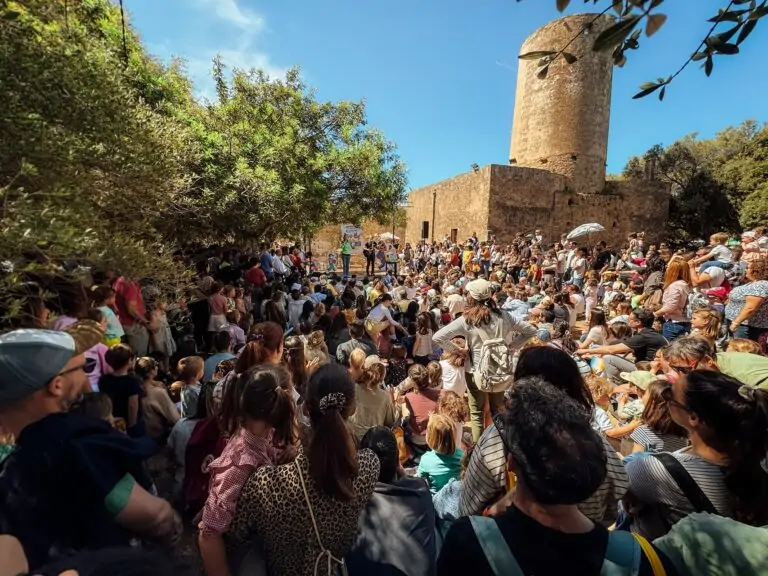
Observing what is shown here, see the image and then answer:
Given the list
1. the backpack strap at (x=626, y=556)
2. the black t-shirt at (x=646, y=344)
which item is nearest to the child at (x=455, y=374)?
the black t-shirt at (x=646, y=344)

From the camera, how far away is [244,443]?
1.71 m

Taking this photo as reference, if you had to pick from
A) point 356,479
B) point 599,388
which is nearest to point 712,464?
point 356,479

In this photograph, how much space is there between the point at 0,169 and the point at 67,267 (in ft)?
2.84

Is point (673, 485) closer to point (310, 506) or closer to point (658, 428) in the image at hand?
point (658, 428)

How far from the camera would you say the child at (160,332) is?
4.66 metres

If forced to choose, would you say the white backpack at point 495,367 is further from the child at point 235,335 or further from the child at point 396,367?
the child at point 235,335

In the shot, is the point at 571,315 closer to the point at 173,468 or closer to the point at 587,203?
the point at 173,468

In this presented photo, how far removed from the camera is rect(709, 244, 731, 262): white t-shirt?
7086 millimetres

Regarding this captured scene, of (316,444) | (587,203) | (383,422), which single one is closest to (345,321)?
(383,422)

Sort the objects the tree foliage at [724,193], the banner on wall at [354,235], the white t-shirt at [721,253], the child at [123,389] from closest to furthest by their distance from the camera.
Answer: the child at [123,389] → the white t-shirt at [721,253] → the banner on wall at [354,235] → the tree foliage at [724,193]

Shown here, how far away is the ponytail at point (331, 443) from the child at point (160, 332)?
3.58m

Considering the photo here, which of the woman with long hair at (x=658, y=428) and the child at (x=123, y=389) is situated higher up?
the woman with long hair at (x=658, y=428)

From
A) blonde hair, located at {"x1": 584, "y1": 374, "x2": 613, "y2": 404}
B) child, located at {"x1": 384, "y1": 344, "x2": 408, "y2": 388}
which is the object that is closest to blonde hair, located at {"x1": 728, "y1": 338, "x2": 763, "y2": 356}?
blonde hair, located at {"x1": 584, "y1": 374, "x2": 613, "y2": 404}

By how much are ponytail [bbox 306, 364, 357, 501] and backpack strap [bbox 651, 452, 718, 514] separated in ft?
3.97
